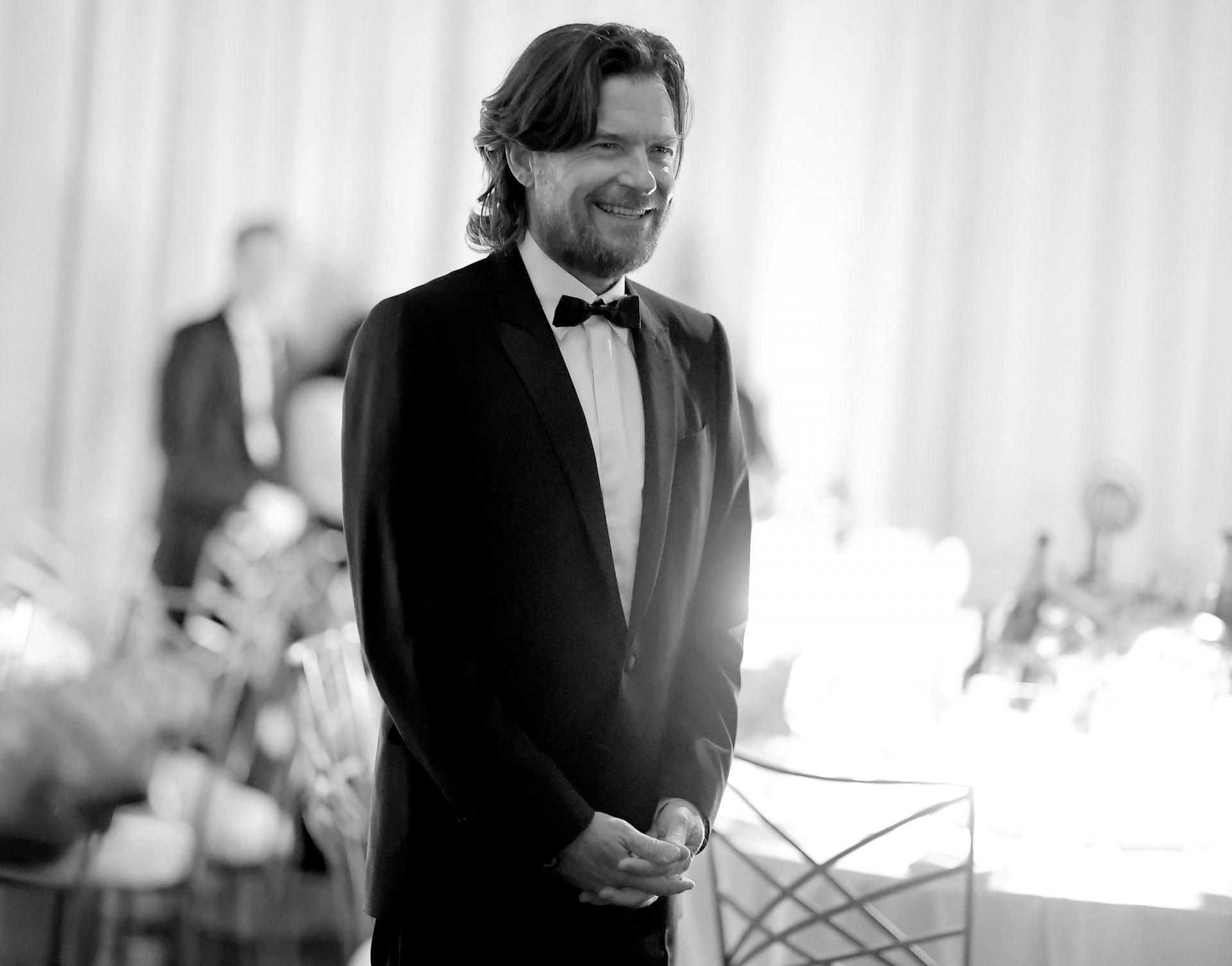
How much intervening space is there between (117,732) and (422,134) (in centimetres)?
356

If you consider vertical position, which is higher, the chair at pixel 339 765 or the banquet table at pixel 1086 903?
the banquet table at pixel 1086 903

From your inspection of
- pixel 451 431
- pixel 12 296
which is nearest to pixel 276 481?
pixel 12 296

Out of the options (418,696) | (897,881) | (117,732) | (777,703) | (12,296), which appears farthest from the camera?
(12,296)

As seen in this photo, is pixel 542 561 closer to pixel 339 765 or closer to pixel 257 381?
pixel 339 765

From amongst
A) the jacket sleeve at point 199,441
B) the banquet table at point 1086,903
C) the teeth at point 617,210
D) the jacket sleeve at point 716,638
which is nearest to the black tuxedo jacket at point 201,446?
the jacket sleeve at point 199,441

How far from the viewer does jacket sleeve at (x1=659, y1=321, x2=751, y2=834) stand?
1206mm

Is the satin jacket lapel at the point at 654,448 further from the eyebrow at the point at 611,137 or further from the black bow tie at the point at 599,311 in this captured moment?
the eyebrow at the point at 611,137

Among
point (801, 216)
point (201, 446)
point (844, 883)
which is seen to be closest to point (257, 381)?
point (201, 446)

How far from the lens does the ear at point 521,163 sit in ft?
3.92

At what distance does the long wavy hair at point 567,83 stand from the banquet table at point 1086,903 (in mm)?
973

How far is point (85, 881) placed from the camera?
2324 mm

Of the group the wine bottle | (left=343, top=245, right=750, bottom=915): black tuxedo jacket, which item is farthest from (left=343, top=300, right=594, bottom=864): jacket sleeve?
the wine bottle

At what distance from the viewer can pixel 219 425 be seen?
492 cm

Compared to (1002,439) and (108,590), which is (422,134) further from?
(1002,439)
